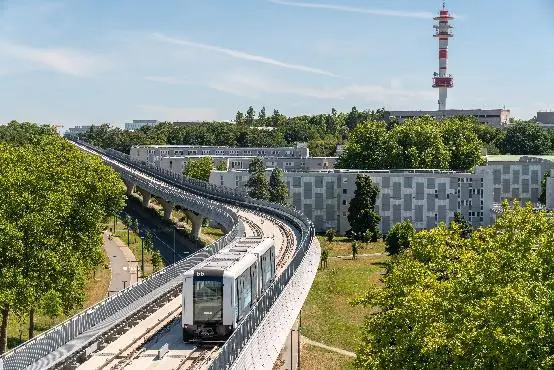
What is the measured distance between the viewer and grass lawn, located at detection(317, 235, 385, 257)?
323 feet

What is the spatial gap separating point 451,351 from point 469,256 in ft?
24.1

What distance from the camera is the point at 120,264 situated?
92125mm

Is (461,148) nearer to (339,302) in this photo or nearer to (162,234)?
(162,234)

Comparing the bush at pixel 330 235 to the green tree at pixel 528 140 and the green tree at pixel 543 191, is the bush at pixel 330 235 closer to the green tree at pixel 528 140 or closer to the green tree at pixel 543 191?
the green tree at pixel 543 191

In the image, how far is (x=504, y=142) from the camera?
632 ft

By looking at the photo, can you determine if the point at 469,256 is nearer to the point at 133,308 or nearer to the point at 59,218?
the point at 133,308

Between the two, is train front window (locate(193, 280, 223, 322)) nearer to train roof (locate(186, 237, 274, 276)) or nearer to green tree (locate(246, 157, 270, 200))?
train roof (locate(186, 237, 274, 276))

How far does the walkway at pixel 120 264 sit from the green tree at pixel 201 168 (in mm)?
35767

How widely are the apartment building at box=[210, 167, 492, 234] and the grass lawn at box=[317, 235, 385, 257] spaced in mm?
7284

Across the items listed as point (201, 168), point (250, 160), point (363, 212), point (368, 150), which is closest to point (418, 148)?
point (368, 150)

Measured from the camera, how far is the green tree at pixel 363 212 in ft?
350

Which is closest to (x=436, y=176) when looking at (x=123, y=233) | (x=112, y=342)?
(x=123, y=233)

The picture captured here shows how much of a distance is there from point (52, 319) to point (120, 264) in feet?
95.9

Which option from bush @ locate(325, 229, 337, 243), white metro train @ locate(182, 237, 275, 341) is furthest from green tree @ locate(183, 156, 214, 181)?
white metro train @ locate(182, 237, 275, 341)
